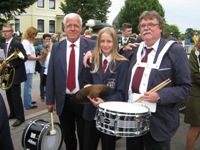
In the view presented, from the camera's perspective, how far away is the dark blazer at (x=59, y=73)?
3.54 metres

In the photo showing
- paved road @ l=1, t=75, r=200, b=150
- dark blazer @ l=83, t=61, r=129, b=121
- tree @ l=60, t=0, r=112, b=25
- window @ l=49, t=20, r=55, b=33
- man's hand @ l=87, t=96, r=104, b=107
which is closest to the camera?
man's hand @ l=87, t=96, r=104, b=107

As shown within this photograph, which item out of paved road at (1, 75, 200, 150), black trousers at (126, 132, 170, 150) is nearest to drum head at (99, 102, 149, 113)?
black trousers at (126, 132, 170, 150)

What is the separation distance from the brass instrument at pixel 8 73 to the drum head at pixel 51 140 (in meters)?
1.90

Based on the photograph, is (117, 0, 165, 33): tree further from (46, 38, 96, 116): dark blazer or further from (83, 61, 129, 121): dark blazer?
(83, 61, 129, 121): dark blazer

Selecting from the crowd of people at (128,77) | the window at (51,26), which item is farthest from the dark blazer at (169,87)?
the window at (51,26)

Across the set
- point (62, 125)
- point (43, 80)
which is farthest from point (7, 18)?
point (62, 125)

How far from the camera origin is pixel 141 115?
2.34m

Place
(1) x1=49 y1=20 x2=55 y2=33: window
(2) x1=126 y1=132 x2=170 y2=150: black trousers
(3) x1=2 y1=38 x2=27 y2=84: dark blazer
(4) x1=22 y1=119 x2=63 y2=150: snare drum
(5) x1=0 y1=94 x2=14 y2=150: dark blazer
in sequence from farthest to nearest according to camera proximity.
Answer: (1) x1=49 y1=20 x2=55 y2=33: window → (3) x1=2 y1=38 x2=27 y2=84: dark blazer → (4) x1=22 y1=119 x2=63 y2=150: snare drum → (2) x1=126 y1=132 x2=170 y2=150: black trousers → (5) x1=0 y1=94 x2=14 y2=150: dark blazer

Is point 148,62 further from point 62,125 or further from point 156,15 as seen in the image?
point 62,125

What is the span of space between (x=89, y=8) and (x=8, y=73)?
99.1 feet

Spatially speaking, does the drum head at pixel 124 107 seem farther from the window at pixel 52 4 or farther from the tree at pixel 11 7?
the window at pixel 52 4

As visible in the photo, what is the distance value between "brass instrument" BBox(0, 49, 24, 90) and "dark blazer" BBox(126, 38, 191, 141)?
3.42m

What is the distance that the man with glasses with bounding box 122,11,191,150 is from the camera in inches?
99.7

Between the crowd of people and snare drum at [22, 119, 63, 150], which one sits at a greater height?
the crowd of people
